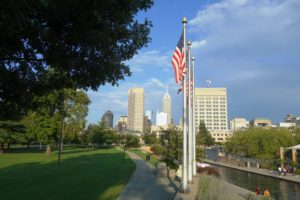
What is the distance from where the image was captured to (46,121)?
5825cm

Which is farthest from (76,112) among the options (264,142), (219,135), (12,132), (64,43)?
(219,135)

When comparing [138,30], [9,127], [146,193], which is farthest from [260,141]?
[138,30]

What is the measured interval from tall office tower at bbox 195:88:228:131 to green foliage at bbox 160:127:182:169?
61506 mm

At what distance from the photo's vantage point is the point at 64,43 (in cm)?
748

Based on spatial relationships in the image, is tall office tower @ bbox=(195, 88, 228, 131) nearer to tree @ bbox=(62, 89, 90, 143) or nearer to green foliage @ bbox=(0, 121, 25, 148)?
tree @ bbox=(62, 89, 90, 143)

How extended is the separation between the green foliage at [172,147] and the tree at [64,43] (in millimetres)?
26521

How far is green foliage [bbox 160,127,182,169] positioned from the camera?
35.1m

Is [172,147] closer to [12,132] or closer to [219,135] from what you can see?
[12,132]

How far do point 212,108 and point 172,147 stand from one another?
345ft

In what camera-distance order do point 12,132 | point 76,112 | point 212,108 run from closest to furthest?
1. point 12,132
2. point 76,112
3. point 212,108

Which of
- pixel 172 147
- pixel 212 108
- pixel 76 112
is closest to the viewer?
pixel 172 147

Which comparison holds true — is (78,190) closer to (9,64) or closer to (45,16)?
(9,64)

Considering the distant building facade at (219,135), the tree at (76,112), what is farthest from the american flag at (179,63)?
the distant building facade at (219,135)

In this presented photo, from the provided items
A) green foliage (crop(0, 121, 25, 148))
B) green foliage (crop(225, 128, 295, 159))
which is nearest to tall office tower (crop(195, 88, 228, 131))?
green foliage (crop(225, 128, 295, 159))
